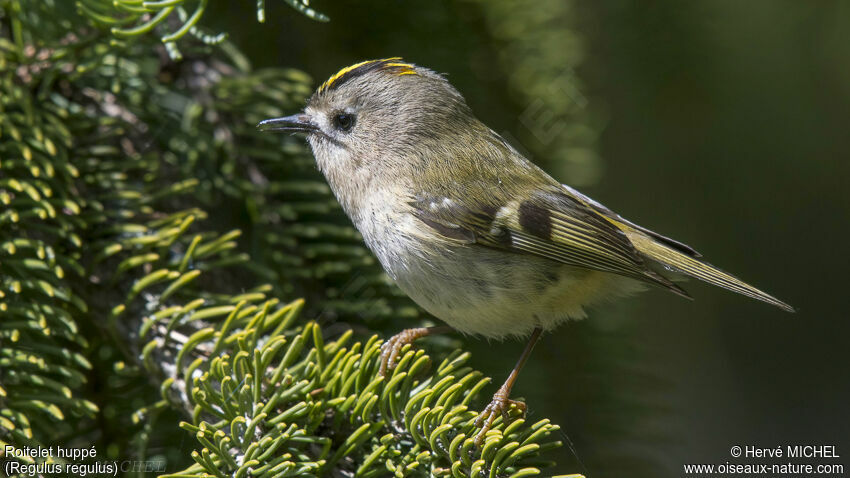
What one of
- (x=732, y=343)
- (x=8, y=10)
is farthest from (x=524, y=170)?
(x=732, y=343)

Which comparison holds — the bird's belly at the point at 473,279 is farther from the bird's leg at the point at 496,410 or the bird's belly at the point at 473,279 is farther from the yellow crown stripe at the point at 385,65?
the yellow crown stripe at the point at 385,65

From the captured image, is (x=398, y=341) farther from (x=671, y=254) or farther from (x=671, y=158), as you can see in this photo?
(x=671, y=158)

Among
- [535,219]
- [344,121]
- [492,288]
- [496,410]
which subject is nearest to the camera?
[496,410]

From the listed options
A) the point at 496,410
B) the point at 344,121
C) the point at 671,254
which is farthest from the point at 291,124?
the point at 671,254

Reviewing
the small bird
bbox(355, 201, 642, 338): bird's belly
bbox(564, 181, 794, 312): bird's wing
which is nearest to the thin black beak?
the small bird

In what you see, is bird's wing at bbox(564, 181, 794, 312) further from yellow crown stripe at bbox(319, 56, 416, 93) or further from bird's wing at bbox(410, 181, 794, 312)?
yellow crown stripe at bbox(319, 56, 416, 93)

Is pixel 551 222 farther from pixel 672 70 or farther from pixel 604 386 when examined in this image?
pixel 672 70

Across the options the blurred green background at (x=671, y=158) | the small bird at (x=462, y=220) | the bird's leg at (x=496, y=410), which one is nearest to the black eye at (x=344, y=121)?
the small bird at (x=462, y=220)
